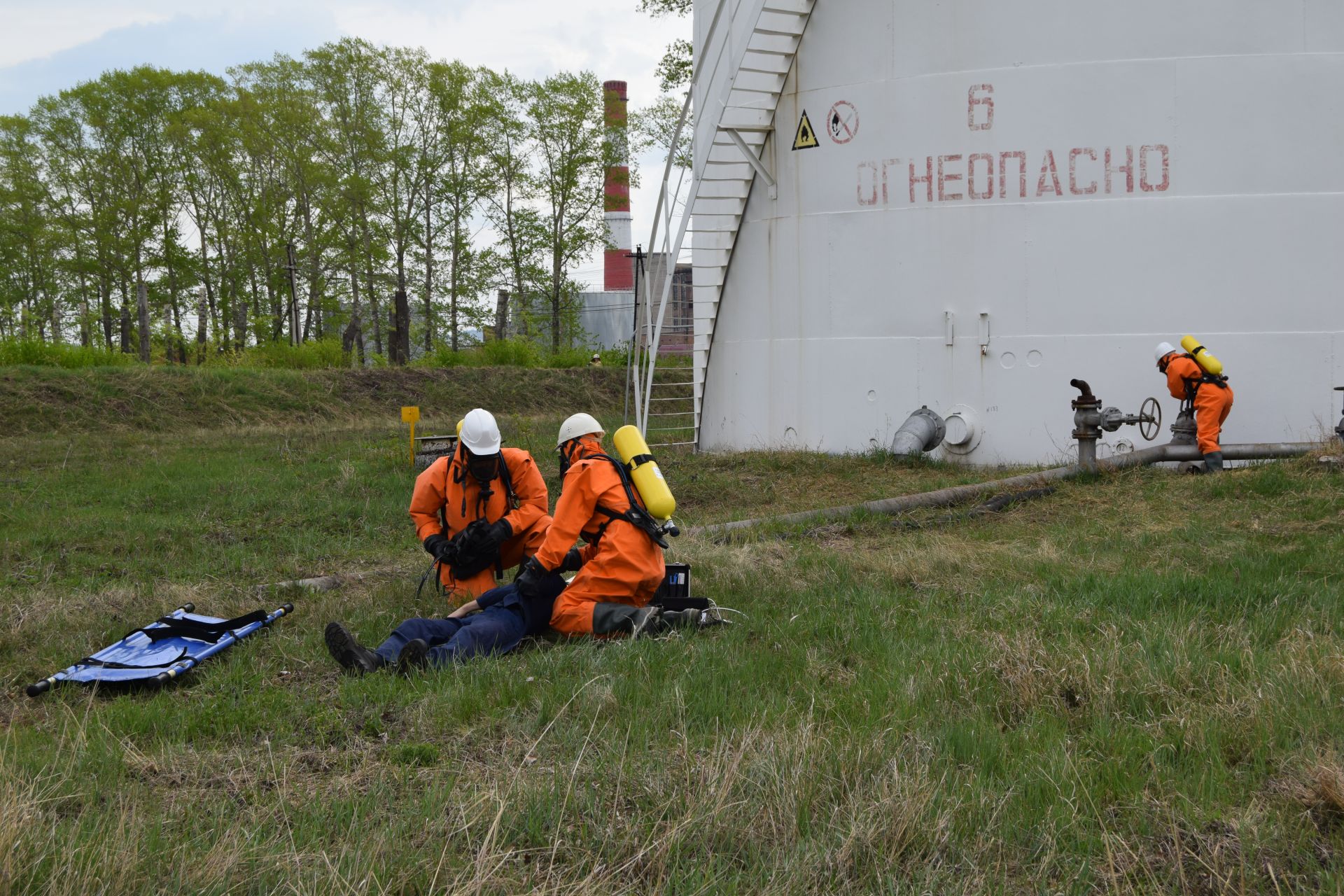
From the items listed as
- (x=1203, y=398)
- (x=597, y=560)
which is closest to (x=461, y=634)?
(x=597, y=560)

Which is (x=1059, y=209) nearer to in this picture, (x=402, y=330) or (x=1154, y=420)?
(x=1154, y=420)

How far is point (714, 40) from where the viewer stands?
1780 centimetres

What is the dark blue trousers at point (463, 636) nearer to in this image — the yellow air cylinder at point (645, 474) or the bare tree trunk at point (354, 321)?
the yellow air cylinder at point (645, 474)

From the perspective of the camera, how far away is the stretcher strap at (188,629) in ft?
21.1

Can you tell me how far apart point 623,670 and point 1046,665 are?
2.02m

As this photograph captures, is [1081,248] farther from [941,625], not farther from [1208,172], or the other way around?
[941,625]

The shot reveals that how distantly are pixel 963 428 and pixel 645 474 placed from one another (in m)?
8.77

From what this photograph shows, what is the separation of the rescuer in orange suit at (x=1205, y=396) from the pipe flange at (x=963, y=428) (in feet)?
7.92

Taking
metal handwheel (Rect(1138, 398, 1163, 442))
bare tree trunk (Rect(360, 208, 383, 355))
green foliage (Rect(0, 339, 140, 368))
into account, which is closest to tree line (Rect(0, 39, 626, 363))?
bare tree trunk (Rect(360, 208, 383, 355))

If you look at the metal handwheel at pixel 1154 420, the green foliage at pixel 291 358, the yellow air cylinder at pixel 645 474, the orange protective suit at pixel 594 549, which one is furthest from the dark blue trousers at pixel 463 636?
the green foliage at pixel 291 358

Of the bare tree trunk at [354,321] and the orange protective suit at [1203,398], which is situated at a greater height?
the bare tree trunk at [354,321]

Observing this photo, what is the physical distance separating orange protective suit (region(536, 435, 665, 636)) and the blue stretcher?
6.06ft

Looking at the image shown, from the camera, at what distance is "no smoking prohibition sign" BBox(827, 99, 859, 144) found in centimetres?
1520

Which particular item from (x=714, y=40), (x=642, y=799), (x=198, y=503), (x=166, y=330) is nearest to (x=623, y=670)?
(x=642, y=799)
